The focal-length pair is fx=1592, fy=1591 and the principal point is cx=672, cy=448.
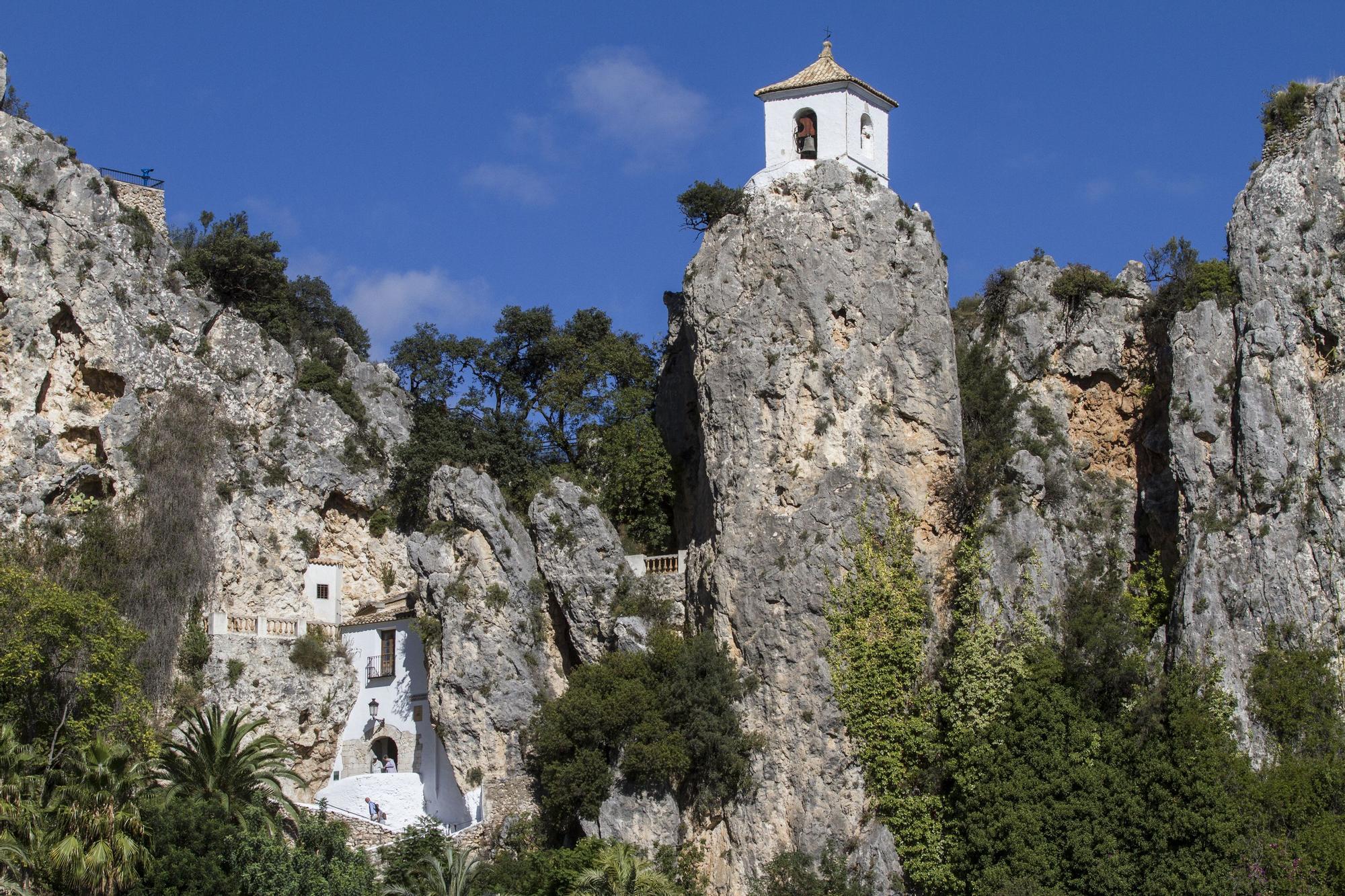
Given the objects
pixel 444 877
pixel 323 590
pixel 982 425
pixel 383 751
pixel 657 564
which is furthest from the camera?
pixel 323 590

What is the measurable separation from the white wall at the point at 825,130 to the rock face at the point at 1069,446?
4.78 metres

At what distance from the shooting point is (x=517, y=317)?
148 ft

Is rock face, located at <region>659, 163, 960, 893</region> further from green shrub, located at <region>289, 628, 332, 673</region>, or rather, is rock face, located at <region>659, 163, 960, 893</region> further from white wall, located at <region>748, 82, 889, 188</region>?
green shrub, located at <region>289, 628, 332, 673</region>

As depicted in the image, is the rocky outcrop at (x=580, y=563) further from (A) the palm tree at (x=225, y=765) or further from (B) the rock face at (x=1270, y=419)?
(B) the rock face at (x=1270, y=419)

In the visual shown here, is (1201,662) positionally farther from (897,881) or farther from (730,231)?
(730,231)

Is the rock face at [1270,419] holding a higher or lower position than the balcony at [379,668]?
higher

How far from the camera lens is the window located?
3962cm

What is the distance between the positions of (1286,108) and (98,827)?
1185 inches

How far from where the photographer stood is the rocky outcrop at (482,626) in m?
37.3

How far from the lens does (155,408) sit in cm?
3919

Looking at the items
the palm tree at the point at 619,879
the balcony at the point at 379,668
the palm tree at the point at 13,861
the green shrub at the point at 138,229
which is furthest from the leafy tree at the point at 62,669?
the green shrub at the point at 138,229

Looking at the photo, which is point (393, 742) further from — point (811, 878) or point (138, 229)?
point (138, 229)

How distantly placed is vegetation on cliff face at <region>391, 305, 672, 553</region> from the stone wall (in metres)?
7.43

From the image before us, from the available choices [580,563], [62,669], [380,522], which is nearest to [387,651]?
[380,522]
